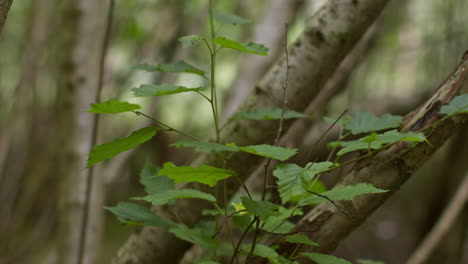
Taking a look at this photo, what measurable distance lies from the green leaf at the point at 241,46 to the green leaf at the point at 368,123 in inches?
9.1

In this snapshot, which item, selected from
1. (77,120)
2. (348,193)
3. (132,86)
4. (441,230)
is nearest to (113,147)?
(348,193)

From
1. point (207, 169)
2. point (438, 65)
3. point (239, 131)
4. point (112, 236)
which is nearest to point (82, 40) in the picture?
point (239, 131)

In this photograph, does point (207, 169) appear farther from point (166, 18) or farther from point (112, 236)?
point (112, 236)

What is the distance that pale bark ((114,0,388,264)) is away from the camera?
105 centimetres

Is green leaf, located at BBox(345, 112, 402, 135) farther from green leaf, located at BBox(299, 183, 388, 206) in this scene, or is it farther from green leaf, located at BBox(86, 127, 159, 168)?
green leaf, located at BBox(86, 127, 159, 168)

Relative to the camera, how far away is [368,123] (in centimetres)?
84

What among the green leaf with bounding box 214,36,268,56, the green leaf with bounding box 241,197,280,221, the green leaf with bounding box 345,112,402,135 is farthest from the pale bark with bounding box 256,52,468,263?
the green leaf with bounding box 214,36,268,56

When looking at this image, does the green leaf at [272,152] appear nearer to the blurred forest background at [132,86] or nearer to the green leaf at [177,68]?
the green leaf at [177,68]

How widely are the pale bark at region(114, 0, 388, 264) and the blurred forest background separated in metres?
0.38

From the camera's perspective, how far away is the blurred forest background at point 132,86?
1.39m

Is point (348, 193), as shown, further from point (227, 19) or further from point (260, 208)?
point (227, 19)

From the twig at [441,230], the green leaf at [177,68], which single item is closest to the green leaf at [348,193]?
the green leaf at [177,68]

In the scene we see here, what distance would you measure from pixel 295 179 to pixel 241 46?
23cm

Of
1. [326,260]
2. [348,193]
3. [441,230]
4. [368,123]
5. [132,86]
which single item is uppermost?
[132,86]
